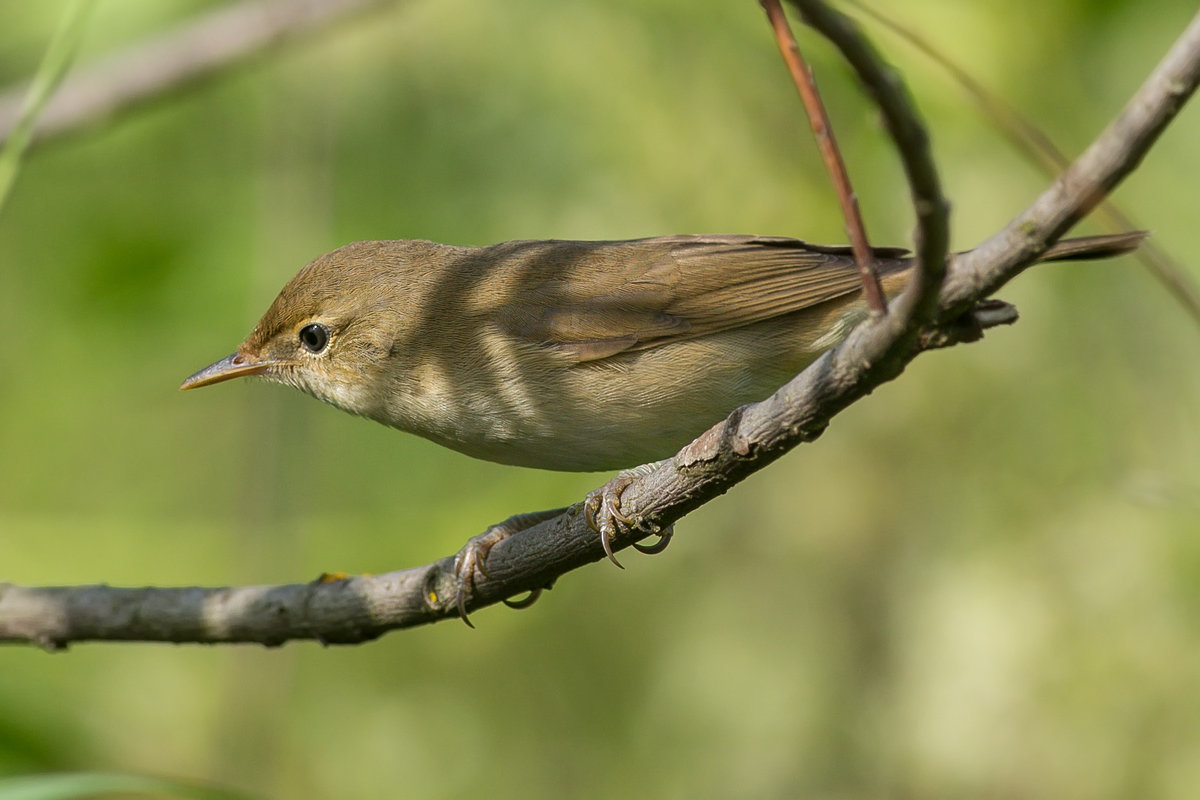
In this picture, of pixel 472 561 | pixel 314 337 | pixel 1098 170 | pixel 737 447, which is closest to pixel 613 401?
pixel 472 561

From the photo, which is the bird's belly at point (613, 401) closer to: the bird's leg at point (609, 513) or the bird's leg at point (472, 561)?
the bird's leg at point (472, 561)

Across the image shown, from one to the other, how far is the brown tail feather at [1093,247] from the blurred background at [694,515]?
4.21ft

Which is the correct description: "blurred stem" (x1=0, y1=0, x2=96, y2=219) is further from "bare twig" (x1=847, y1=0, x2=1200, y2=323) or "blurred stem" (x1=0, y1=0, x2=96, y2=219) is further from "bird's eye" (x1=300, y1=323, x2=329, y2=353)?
"bare twig" (x1=847, y1=0, x2=1200, y2=323)

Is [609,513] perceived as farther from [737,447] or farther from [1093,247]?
[1093,247]

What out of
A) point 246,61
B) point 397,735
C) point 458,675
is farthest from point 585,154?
point 397,735

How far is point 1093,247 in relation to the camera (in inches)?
109

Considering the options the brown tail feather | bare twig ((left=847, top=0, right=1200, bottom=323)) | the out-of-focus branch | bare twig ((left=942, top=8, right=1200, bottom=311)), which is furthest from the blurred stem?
the out-of-focus branch

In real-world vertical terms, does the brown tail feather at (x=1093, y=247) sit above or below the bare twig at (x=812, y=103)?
above

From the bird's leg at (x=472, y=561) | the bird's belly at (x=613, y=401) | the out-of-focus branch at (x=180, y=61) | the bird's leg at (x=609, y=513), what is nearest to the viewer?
the bird's leg at (x=609, y=513)

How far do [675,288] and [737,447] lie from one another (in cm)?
160

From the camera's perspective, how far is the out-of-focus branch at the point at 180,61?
4.77 metres

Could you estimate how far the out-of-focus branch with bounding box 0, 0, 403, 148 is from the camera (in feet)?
15.7

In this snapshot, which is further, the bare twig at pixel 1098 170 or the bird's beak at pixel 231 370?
the bird's beak at pixel 231 370

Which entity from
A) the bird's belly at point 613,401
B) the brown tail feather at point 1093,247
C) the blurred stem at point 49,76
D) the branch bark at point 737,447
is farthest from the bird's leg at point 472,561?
the brown tail feather at point 1093,247
